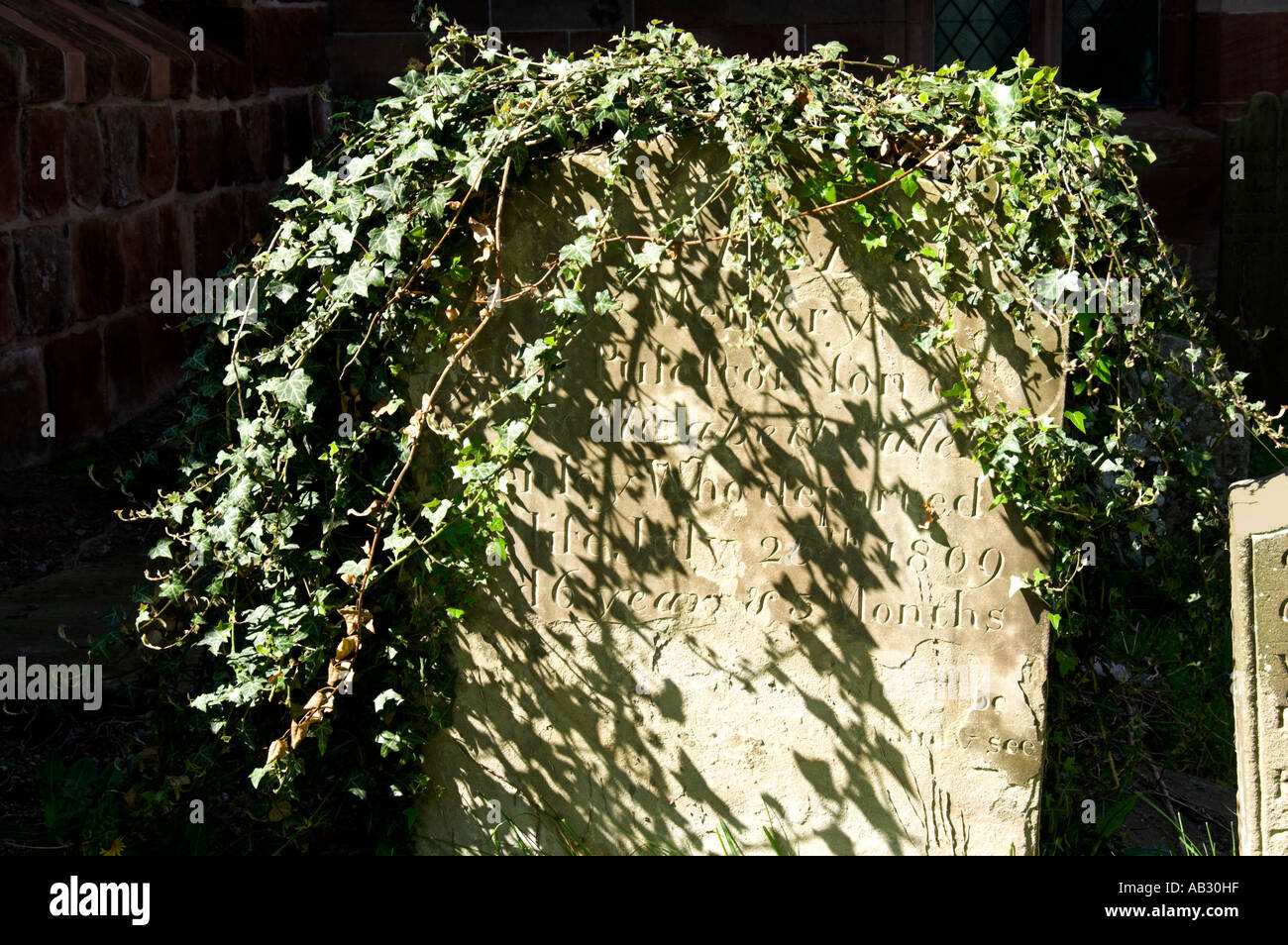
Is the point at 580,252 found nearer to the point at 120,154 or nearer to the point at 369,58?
the point at 120,154

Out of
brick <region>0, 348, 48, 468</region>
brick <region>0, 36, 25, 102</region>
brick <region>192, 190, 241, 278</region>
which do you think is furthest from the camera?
brick <region>192, 190, 241, 278</region>

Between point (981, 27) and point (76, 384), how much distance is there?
18.1ft

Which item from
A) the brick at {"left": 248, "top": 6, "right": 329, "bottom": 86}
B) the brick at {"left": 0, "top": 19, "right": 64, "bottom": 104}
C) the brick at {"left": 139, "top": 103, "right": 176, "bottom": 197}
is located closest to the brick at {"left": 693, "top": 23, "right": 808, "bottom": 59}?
the brick at {"left": 248, "top": 6, "right": 329, "bottom": 86}

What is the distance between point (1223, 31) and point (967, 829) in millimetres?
5969

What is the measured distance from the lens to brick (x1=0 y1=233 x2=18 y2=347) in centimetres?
460

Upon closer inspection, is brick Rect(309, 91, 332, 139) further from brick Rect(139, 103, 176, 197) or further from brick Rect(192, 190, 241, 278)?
brick Rect(139, 103, 176, 197)

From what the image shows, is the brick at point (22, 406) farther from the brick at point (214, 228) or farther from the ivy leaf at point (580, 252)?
the ivy leaf at point (580, 252)

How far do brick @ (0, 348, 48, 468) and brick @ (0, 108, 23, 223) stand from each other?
493 mm

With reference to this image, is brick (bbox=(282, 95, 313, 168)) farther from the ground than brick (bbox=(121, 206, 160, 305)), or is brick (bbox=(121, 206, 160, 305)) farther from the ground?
brick (bbox=(282, 95, 313, 168))

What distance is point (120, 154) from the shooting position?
537 cm

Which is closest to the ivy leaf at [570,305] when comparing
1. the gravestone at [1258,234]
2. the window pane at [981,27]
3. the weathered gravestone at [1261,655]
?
the weathered gravestone at [1261,655]

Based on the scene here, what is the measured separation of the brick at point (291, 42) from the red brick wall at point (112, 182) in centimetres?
2

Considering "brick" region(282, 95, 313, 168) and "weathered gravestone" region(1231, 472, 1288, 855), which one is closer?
"weathered gravestone" region(1231, 472, 1288, 855)
